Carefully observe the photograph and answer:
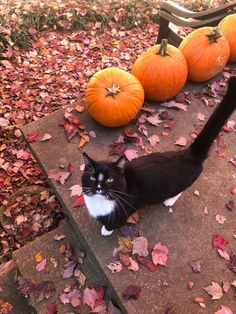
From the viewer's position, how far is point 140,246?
103 inches

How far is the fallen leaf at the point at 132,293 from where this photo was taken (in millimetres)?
2404

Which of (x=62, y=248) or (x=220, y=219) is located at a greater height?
(x=220, y=219)

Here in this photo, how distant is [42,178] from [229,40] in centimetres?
259

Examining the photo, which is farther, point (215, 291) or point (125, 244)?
point (125, 244)

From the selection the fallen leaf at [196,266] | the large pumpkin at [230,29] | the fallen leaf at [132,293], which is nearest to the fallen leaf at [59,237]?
the fallen leaf at [132,293]

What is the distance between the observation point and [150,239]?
2678mm

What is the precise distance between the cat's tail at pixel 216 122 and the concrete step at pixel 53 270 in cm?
125

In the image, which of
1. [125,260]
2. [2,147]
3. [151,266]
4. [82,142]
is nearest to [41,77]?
[2,147]

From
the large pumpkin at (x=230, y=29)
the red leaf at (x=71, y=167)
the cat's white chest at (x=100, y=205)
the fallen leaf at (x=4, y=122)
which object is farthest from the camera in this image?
the fallen leaf at (x=4, y=122)

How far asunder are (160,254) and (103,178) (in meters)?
0.84

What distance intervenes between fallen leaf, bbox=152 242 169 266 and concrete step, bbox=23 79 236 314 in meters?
0.04

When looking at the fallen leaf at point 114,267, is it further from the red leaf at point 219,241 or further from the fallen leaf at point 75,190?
the red leaf at point 219,241

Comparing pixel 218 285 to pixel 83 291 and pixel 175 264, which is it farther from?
pixel 83 291

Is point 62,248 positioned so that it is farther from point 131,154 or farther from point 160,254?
point 131,154
